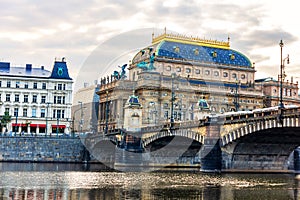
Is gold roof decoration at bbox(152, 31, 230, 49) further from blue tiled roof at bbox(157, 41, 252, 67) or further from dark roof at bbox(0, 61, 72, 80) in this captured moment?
dark roof at bbox(0, 61, 72, 80)

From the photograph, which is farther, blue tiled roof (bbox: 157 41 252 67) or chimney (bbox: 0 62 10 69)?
blue tiled roof (bbox: 157 41 252 67)

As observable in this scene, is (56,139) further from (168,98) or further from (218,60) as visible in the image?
(218,60)

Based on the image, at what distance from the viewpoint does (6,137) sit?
102 m

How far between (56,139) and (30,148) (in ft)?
17.1

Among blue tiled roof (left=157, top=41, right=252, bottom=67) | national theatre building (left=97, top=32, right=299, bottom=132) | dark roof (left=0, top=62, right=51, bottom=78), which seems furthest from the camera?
blue tiled roof (left=157, top=41, right=252, bottom=67)

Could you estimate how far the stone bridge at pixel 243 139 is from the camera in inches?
2387

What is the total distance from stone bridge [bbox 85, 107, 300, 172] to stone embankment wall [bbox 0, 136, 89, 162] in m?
32.1

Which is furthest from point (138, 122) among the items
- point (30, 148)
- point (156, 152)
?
point (30, 148)

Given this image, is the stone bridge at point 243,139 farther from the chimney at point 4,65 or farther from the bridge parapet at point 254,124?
the chimney at point 4,65

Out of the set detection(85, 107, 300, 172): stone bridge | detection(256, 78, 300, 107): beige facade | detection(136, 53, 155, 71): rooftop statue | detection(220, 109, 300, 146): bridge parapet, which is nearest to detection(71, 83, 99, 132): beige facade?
detection(136, 53, 155, 71): rooftop statue

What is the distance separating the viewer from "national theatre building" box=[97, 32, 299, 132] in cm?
13362

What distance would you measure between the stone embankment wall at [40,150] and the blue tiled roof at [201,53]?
1801 inches

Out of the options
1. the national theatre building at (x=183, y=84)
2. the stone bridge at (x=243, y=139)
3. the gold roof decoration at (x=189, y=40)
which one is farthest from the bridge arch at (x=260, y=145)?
the gold roof decoration at (x=189, y=40)

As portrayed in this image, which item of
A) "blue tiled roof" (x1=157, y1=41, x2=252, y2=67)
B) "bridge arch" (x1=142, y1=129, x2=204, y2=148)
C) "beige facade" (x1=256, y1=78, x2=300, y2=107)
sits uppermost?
"blue tiled roof" (x1=157, y1=41, x2=252, y2=67)
